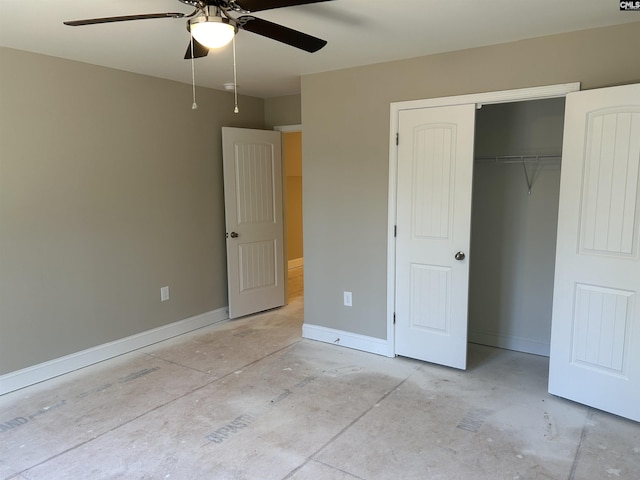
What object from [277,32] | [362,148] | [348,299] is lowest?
[348,299]

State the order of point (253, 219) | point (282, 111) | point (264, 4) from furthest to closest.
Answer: point (282, 111) → point (253, 219) → point (264, 4)

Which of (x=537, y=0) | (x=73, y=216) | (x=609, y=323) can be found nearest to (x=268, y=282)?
(x=73, y=216)

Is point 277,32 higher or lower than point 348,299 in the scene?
higher

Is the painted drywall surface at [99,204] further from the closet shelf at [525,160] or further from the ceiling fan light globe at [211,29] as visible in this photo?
the closet shelf at [525,160]

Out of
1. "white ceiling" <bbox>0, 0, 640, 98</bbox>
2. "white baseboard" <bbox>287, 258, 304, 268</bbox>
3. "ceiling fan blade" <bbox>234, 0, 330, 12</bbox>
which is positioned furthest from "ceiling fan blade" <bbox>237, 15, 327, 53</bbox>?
"white baseboard" <bbox>287, 258, 304, 268</bbox>

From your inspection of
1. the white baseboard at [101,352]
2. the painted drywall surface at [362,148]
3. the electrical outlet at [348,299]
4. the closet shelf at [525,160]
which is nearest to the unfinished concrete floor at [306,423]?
the white baseboard at [101,352]

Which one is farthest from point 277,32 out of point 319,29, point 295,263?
point 295,263

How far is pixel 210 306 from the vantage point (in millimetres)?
4617

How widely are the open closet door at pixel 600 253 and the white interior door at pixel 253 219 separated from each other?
2.91 m

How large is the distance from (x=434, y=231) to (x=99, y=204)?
8.62 ft

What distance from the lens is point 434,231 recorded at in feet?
11.1

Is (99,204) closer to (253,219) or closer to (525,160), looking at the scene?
(253,219)

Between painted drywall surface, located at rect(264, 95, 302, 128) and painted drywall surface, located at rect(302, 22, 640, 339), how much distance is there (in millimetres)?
890

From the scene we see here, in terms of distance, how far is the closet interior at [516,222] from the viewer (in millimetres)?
3570
